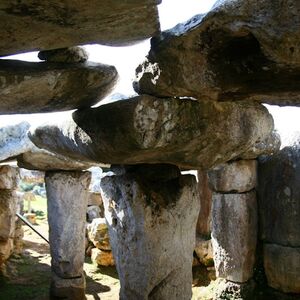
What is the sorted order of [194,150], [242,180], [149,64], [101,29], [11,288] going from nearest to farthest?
[101,29] → [149,64] → [194,150] → [242,180] → [11,288]

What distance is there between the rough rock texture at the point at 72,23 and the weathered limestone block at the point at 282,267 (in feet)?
10.7

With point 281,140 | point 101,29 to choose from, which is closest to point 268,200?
point 281,140

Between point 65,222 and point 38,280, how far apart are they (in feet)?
6.63

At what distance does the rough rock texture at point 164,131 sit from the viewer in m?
1.88

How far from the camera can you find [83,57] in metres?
2.04

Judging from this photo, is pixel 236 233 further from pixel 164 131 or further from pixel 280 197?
pixel 164 131

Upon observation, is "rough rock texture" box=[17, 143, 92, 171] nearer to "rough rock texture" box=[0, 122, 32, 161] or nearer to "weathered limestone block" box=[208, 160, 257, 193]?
"rough rock texture" box=[0, 122, 32, 161]

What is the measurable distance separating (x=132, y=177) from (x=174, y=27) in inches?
45.4

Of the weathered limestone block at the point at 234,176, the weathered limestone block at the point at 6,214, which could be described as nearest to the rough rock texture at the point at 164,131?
the weathered limestone block at the point at 234,176

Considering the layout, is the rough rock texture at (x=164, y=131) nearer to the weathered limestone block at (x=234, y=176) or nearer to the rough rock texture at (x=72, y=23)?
the rough rock texture at (x=72, y=23)

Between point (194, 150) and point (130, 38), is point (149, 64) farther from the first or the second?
point (194, 150)

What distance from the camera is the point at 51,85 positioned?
6.45 ft

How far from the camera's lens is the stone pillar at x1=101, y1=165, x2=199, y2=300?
251 centimetres

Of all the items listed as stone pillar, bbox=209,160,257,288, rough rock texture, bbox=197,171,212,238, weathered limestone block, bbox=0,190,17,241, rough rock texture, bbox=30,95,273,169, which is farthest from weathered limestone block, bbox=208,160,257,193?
weathered limestone block, bbox=0,190,17,241
